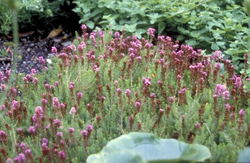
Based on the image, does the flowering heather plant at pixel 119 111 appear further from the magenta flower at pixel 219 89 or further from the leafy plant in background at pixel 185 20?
the leafy plant in background at pixel 185 20

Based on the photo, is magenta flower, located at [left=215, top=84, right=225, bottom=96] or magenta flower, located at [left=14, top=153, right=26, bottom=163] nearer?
magenta flower, located at [left=14, top=153, right=26, bottom=163]

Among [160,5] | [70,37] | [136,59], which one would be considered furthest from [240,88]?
[70,37]

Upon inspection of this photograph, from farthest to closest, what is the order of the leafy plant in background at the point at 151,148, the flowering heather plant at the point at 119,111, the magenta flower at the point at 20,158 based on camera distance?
the flowering heather plant at the point at 119,111 → the magenta flower at the point at 20,158 → the leafy plant in background at the point at 151,148

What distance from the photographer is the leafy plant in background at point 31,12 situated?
4.17 metres

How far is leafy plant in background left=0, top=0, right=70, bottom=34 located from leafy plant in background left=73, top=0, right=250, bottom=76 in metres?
0.58

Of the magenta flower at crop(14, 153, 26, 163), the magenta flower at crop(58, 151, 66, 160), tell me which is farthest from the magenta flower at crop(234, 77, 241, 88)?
the magenta flower at crop(14, 153, 26, 163)

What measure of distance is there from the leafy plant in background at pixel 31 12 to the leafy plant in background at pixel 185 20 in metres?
0.58

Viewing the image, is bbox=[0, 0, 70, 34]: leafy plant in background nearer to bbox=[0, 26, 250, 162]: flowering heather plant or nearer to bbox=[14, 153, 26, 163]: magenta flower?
bbox=[0, 26, 250, 162]: flowering heather plant

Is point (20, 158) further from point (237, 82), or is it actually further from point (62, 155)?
point (237, 82)

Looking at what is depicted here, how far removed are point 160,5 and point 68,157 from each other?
8.36 feet

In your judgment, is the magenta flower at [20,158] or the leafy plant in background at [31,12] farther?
the leafy plant in background at [31,12]

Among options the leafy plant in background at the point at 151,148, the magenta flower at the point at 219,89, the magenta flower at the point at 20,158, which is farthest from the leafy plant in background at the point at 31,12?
the leafy plant in background at the point at 151,148

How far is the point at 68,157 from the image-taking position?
2.05 metres

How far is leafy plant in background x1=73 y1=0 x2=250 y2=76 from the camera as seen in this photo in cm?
374
